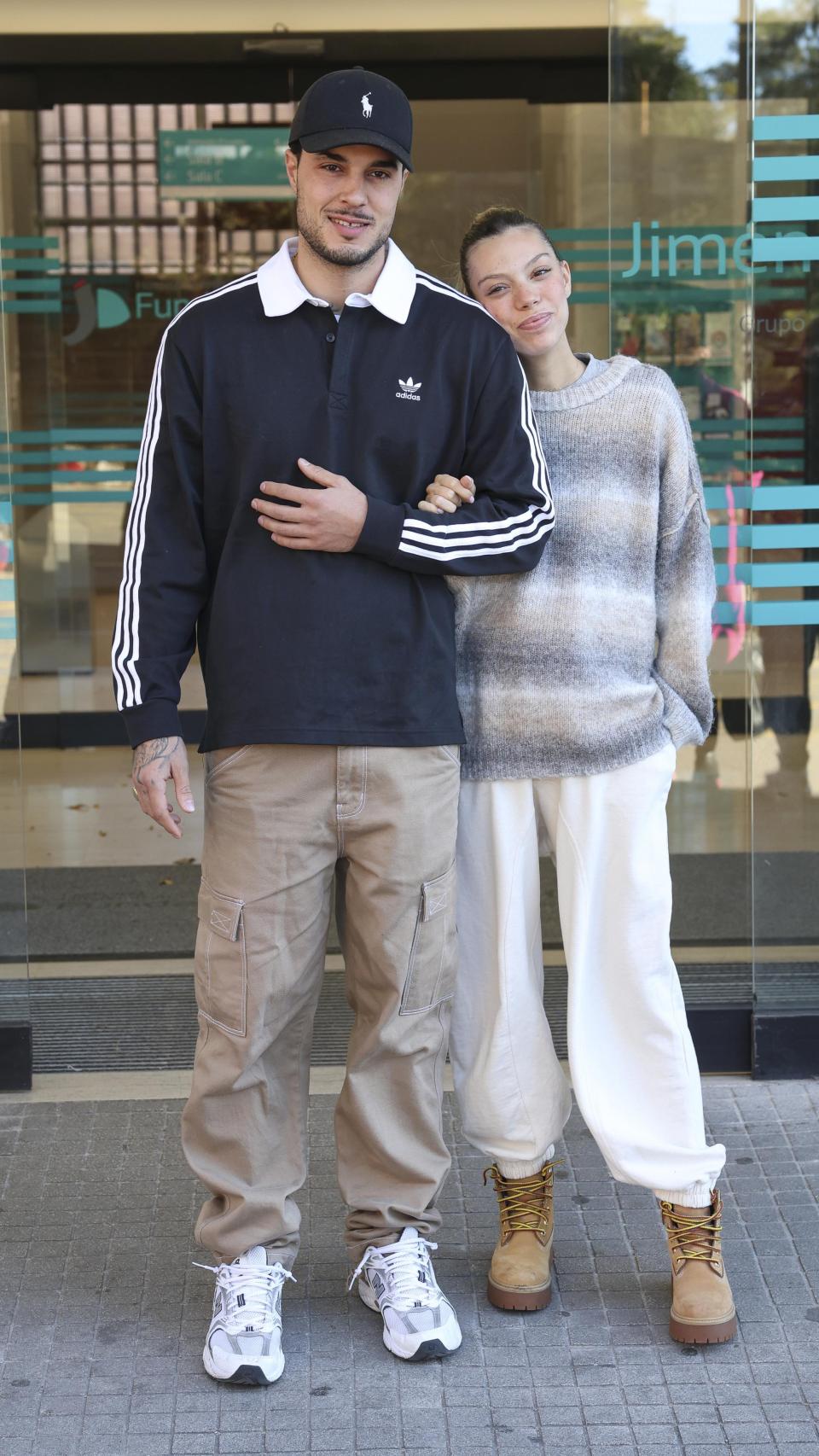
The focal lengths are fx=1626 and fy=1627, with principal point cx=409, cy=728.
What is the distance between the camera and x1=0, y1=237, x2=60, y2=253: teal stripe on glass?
25.9 ft

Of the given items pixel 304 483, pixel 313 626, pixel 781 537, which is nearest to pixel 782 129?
pixel 781 537

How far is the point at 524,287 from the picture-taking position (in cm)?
276

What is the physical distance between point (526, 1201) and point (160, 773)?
1.03 metres

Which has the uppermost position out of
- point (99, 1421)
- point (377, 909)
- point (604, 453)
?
point (604, 453)

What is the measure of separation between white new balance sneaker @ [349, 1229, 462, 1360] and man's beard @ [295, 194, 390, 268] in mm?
1632

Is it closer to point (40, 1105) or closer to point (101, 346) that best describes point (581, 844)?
point (40, 1105)

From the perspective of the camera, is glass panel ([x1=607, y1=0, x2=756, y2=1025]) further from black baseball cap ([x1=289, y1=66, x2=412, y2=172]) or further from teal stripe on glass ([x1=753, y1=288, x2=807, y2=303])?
Answer: black baseball cap ([x1=289, y1=66, x2=412, y2=172])

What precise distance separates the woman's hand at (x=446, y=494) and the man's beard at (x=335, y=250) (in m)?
0.37

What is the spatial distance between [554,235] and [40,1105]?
491 cm

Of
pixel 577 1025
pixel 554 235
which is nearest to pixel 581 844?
pixel 577 1025

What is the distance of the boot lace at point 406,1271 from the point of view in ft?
8.96

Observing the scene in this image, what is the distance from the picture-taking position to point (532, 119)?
24.7 ft

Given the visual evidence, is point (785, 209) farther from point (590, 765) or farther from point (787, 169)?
point (590, 765)

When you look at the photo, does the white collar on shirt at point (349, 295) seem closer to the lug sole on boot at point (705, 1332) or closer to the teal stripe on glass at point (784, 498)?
the teal stripe on glass at point (784, 498)
